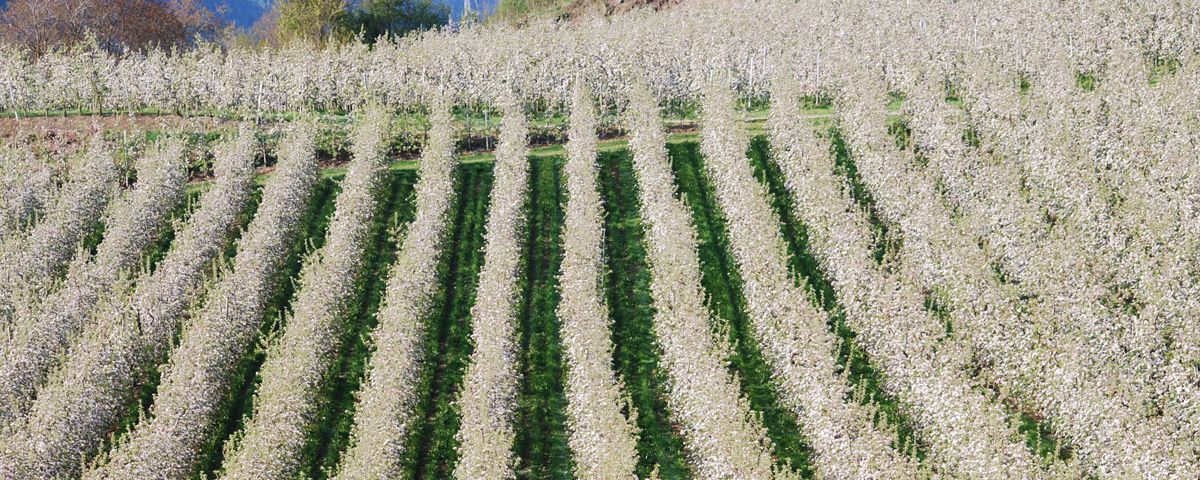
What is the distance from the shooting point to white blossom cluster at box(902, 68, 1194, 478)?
116 ft

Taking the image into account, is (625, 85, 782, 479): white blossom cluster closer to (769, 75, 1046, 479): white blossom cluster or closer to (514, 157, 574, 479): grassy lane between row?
(514, 157, 574, 479): grassy lane between row

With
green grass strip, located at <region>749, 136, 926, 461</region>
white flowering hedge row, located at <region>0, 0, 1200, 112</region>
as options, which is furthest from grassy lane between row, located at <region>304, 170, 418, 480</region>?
green grass strip, located at <region>749, 136, 926, 461</region>

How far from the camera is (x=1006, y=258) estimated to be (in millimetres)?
47375

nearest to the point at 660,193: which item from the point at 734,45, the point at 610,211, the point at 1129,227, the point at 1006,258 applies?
the point at 610,211

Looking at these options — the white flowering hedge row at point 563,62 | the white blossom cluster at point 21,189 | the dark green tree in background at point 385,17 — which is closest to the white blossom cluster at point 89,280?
the white blossom cluster at point 21,189

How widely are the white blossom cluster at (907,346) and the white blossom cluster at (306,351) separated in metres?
19.6

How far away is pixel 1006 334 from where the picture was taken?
4128 cm

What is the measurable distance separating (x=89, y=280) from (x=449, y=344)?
48.5ft

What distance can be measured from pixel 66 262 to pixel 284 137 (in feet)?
54.6

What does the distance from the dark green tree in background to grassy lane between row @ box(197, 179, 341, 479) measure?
48448 millimetres

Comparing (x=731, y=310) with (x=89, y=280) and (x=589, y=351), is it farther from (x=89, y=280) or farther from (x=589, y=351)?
(x=89, y=280)

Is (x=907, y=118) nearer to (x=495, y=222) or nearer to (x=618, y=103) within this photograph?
(x=618, y=103)

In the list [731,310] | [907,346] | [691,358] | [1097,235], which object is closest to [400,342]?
[691,358]

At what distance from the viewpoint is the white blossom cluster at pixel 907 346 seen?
35.5 meters
